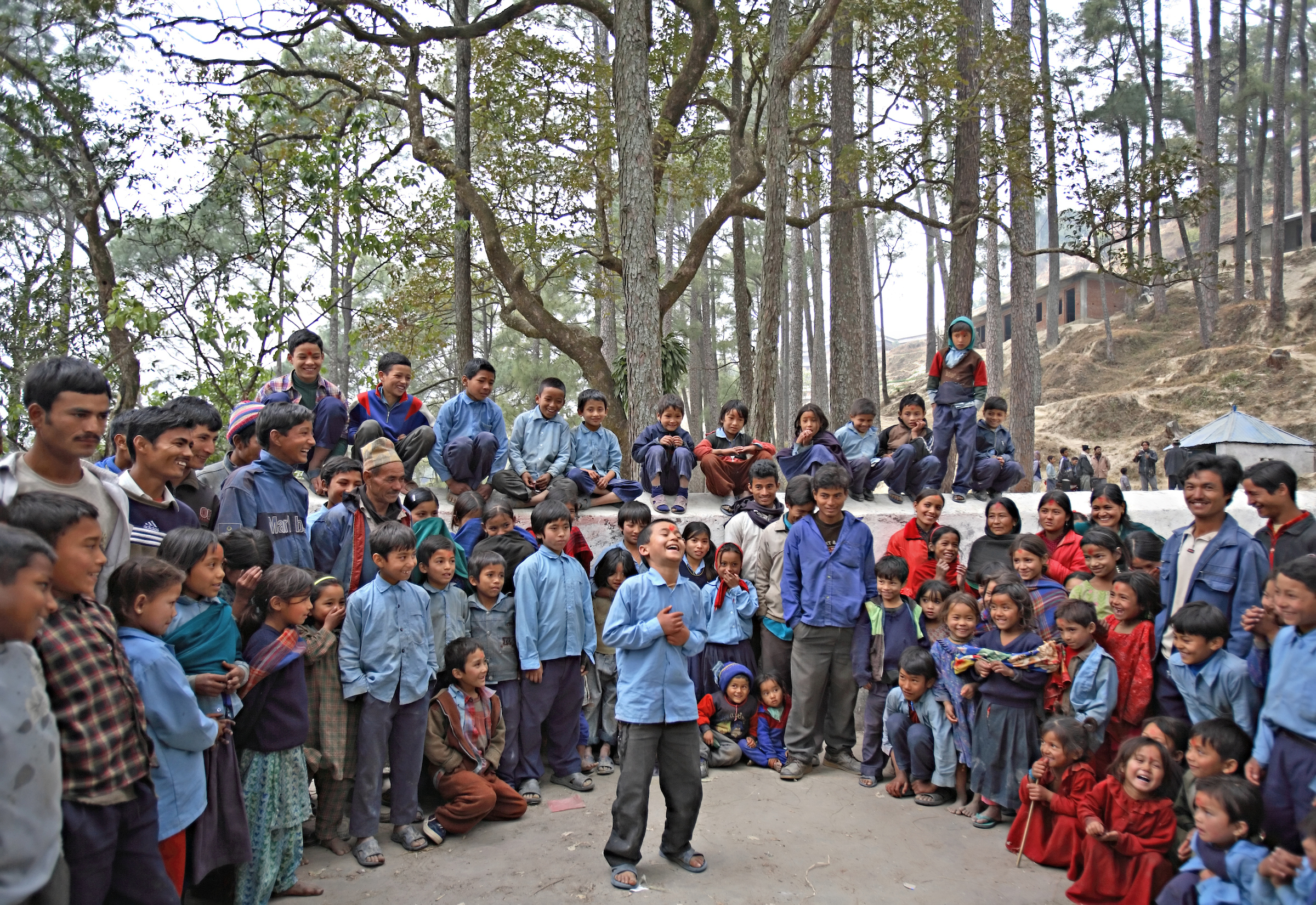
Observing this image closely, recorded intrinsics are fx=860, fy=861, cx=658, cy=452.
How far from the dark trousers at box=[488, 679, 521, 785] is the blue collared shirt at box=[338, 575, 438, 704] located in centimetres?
70

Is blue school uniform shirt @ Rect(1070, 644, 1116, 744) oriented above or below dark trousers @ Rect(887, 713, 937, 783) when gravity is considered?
above

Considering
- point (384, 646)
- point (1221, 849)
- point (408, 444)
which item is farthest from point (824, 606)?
point (408, 444)

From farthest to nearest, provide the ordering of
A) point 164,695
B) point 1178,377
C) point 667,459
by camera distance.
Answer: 1. point 1178,377
2. point 667,459
3. point 164,695

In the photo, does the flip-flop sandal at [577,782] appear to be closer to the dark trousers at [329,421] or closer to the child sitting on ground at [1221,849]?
the dark trousers at [329,421]

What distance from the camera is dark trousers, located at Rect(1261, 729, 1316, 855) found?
11.0ft

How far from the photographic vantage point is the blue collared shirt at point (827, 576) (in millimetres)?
5480

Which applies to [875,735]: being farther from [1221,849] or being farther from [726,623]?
[1221,849]

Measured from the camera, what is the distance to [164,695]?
305cm

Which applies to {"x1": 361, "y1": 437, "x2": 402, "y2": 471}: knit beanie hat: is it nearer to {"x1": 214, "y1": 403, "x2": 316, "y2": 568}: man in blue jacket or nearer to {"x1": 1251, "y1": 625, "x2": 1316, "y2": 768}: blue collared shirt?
{"x1": 214, "y1": 403, "x2": 316, "y2": 568}: man in blue jacket

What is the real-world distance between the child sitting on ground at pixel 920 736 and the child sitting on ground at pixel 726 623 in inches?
41.0

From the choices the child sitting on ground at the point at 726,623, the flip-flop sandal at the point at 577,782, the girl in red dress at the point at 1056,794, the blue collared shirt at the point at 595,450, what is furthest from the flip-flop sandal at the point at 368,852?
the blue collared shirt at the point at 595,450

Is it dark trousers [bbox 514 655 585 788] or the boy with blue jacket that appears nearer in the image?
dark trousers [bbox 514 655 585 788]

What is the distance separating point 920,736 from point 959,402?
359cm

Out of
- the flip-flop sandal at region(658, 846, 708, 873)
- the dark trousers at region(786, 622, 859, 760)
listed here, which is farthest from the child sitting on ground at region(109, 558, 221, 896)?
the dark trousers at region(786, 622, 859, 760)
